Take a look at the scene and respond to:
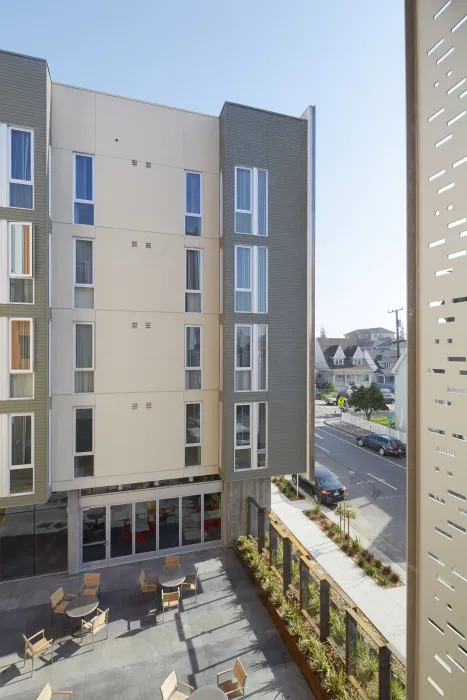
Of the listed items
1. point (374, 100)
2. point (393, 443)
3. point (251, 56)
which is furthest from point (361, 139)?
point (393, 443)

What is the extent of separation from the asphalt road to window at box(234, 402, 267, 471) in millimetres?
4613

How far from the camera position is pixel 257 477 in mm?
11000

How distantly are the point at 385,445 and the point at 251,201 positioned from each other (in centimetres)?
1655

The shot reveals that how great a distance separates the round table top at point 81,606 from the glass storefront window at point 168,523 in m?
2.90

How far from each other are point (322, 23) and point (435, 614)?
790 centimetres

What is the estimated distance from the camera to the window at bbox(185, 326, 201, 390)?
1098 cm

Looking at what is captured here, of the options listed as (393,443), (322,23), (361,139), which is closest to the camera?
(322,23)

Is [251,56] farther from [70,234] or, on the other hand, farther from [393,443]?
[393,443]

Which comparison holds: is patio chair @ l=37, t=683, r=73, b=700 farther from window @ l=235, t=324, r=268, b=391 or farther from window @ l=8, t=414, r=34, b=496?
window @ l=235, t=324, r=268, b=391

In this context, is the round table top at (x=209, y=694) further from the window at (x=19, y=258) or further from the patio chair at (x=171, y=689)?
the window at (x=19, y=258)

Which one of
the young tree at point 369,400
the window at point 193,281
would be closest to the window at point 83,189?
the window at point 193,281

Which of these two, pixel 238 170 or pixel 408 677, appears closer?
pixel 408 677

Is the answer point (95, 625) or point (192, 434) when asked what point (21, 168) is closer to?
point (192, 434)

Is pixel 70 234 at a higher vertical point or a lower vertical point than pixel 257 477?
higher
